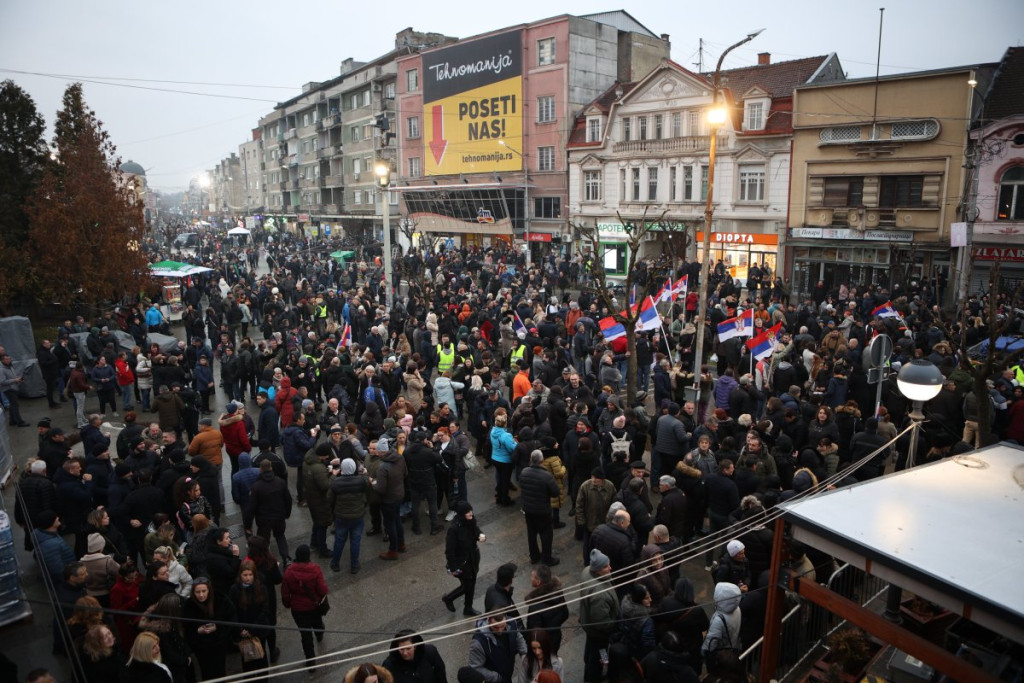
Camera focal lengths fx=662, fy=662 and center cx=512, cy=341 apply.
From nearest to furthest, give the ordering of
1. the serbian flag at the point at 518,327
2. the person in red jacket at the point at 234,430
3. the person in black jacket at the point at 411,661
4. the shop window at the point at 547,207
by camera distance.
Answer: the person in black jacket at the point at 411,661, the person in red jacket at the point at 234,430, the serbian flag at the point at 518,327, the shop window at the point at 547,207

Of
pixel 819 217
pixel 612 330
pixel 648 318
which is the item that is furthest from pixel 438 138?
pixel 648 318

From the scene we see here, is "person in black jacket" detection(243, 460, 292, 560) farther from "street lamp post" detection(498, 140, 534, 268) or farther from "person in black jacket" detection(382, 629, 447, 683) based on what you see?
"street lamp post" detection(498, 140, 534, 268)

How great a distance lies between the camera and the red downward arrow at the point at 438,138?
47.8 meters


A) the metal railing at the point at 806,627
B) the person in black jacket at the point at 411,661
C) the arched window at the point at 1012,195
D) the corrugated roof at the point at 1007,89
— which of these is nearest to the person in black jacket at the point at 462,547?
the person in black jacket at the point at 411,661

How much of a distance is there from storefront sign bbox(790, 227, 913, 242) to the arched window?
9.86 feet

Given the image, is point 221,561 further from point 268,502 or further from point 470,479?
point 470,479

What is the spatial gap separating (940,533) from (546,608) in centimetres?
343

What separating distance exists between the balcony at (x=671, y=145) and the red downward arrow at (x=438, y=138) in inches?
641

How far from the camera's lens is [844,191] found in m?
28.0

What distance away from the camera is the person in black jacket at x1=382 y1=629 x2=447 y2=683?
17.8 feet

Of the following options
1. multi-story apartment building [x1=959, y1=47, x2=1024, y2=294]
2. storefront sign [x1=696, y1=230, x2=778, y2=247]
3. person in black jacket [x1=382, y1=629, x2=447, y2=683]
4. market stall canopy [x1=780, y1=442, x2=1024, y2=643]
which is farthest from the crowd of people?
storefront sign [x1=696, y1=230, x2=778, y2=247]

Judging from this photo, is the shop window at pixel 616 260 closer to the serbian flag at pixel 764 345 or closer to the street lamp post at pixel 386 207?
the street lamp post at pixel 386 207

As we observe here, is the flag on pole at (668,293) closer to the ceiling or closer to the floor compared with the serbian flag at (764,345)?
closer to the ceiling

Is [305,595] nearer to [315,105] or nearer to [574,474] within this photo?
[574,474]
